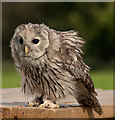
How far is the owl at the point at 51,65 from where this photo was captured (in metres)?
3.20

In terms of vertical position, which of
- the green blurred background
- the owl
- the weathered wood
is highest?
the green blurred background

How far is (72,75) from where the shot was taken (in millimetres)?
3379

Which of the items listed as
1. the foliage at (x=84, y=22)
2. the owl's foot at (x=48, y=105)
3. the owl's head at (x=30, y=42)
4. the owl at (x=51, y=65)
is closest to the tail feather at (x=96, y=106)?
the owl at (x=51, y=65)

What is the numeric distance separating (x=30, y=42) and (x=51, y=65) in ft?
1.02

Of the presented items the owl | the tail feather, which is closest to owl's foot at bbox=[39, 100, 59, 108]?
the owl

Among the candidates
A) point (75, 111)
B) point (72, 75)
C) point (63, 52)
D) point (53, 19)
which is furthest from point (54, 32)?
point (53, 19)

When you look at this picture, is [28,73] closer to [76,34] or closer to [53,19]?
[76,34]

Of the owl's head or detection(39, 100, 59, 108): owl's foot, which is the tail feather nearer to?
detection(39, 100, 59, 108): owl's foot

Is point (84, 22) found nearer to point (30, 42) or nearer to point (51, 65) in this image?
point (51, 65)

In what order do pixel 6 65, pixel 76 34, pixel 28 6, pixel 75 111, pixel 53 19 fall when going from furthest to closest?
pixel 28 6 → pixel 53 19 → pixel 6 65 → pixel 76 34 → pixel 75 111

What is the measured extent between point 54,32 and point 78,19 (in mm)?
12001

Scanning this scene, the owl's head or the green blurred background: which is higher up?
the green blurred background

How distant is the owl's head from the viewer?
3145 mm

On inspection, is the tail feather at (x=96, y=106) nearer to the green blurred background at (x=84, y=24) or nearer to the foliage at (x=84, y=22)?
the green blurred background at (x=84, y=24)
